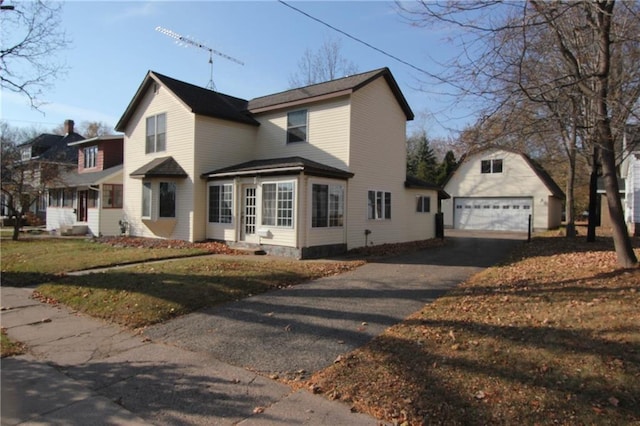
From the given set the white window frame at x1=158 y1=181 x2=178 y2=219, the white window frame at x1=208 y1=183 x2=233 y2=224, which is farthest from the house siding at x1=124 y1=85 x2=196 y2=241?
the white window frame at x1=208 y1=183 x2=233 y2=224

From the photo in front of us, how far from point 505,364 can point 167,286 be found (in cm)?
679

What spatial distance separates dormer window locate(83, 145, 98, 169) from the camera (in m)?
26.4

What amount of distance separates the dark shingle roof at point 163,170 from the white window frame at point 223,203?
1.63 metres

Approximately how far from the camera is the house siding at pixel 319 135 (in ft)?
51.2

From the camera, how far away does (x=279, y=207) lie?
46.3ft

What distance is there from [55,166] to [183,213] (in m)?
12.6

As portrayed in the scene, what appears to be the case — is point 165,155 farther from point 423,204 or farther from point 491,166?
point 491,166

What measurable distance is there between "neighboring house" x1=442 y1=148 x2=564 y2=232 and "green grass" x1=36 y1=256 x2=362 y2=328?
71.6 feet

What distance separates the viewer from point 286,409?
3.85 metres

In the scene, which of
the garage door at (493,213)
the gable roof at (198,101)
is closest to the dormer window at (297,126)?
the gable roof at (198,101)

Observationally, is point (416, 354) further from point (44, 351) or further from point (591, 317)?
point (44, 351)

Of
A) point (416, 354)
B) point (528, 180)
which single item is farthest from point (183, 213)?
point (528, 180)

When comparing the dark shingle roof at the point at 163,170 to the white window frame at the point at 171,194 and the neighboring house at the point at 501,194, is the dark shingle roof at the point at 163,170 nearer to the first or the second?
the white window frame at the point at 171,194

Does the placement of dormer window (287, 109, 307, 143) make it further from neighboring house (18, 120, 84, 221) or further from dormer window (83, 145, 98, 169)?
neighboring house (18, 120, 84, 221)
